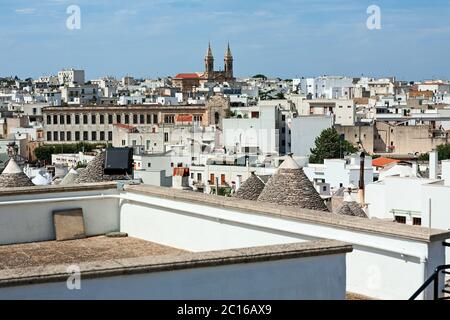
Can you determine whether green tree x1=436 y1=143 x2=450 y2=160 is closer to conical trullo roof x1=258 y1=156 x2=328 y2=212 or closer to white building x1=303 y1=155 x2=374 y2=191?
white building x1=303 y1=155 x2=374 y2=191

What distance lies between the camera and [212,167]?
4616 centimetres

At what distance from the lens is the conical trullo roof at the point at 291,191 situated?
38.3ft

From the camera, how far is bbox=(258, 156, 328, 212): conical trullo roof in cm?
1169

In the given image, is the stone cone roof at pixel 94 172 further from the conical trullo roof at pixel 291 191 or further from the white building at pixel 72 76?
the white building at pixel 72 76

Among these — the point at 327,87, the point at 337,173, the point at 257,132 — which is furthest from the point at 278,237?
the point at 327,87

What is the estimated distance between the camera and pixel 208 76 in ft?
454

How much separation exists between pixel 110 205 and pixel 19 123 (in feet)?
267

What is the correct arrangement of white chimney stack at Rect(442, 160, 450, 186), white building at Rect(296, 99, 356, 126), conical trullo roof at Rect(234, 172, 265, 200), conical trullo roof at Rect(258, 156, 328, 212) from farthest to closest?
white building at Rect(296, 99, 356, 126) → white chimney stack at Rect(442, 160, 450, 186) → conical trullo roof at Rect(234, 172, 265, 200) → conical trullo roof at Rect(258, 156, 328, 212)

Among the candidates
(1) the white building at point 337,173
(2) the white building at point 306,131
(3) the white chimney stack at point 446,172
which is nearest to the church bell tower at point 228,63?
(2) the white building at point 306,131

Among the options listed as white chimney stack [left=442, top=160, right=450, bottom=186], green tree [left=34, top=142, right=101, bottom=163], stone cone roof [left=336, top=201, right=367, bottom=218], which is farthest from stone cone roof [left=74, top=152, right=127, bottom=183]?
green tree [left=34, top=142, right=101, bottom=163]

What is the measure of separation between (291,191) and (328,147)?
48.9 metres

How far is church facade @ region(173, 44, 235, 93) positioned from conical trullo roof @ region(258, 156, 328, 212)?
118806 millimetres
